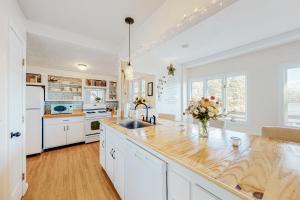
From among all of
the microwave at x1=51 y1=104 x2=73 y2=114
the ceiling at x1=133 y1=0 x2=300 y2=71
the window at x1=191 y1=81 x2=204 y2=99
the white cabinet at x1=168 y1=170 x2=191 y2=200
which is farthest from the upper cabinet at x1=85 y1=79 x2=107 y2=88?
the white cabinet at x1=168 y1=170 x2=191 y2=200

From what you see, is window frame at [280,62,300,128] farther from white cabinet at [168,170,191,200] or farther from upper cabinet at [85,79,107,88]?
upper cabinet at [85,79,107,88]

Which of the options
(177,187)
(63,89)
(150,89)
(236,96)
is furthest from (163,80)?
(63,89)

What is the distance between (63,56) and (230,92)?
4192 millimetres

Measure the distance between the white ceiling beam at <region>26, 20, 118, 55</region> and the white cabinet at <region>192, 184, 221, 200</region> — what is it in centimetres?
294

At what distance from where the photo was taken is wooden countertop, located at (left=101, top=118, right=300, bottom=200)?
556 mm

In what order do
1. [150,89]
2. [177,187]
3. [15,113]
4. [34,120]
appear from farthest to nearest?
[150,89] → [34,120] → [15,113] → [177,187]

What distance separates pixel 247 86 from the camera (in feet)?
9.59

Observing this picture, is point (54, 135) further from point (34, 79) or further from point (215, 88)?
point (215, 88)

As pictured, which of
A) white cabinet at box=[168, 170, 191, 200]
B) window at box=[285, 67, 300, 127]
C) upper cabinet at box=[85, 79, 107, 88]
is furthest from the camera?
upper cabinet at box=[85, 79, 107, 88]

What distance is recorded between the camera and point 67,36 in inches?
94.9

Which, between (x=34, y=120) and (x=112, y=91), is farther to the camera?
(x=112, y=91)

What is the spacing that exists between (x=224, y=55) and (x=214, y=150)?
9.40 feet

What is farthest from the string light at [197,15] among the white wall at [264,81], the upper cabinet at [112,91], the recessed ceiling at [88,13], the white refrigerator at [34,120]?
the upper cabinet at [112,91]

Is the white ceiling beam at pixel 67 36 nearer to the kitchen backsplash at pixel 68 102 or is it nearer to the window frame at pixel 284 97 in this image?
Answer: the kitchen backsplash at pixel 68 102
